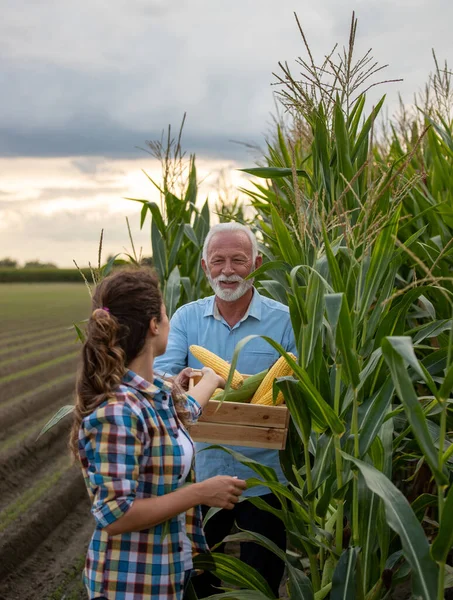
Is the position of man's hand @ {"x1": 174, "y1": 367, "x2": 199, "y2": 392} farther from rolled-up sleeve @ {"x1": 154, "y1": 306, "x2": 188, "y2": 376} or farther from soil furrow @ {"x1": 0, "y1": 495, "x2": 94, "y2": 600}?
soil furrow @ {"x1": 0, "y1": 495, "x2": 94, "y2": 600}

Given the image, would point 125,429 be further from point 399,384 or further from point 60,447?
point 60,447

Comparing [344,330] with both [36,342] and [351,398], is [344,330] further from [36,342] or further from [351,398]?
[36,342]

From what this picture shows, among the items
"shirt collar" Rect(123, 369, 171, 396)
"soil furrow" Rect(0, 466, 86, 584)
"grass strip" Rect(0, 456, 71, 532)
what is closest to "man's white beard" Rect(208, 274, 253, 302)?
"shirt collar" Rect(123, 369, 171, 396)

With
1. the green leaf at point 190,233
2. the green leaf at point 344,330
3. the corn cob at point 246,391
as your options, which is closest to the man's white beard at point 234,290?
the corn cob at point 246,391

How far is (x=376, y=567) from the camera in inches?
103

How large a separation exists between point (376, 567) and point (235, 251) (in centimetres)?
132

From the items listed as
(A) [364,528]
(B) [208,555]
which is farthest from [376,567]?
(B) [208,555]

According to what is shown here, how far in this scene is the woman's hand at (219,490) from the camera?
212cm

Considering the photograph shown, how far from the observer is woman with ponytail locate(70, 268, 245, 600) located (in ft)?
6.55

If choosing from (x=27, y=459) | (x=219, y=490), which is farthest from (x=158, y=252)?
(x=219, y=490)

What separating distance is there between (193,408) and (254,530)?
88 cm

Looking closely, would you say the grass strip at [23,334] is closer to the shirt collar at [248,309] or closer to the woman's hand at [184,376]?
the shirt collar at [248,309]

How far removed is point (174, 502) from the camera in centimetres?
207

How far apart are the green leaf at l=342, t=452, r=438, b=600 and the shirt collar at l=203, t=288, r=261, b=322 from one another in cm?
130
